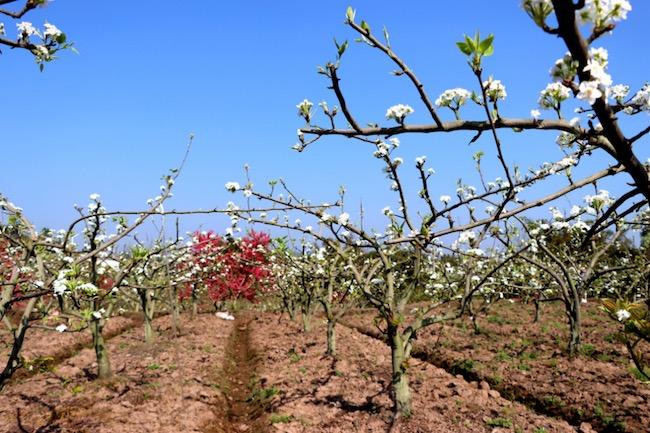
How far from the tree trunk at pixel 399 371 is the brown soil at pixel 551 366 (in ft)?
4.41

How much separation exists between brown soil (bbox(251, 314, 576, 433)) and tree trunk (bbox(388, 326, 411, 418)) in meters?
0.19

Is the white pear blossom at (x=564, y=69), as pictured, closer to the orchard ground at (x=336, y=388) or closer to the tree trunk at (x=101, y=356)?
the orchard ground at (x=336, y=388)

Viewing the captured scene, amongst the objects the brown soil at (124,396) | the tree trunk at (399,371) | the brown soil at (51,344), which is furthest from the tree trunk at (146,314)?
the tree trunk at (399,371)

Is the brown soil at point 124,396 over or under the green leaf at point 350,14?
under

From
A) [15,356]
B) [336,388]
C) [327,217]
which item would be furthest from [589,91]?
[336,388]

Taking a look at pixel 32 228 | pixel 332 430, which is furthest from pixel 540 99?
pixel 332 430

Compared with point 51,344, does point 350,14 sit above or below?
above

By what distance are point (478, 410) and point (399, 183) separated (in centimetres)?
462

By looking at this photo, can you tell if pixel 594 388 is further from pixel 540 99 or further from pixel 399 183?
pixel 540 99

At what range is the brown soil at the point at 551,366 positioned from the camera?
7387 millimetres

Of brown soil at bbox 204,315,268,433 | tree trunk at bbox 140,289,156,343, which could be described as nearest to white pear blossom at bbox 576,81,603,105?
brown soil at bbox 204,315,268,433

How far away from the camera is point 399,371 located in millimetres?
6691

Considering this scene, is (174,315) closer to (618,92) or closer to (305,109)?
(305,109)

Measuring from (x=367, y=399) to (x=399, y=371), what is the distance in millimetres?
1601
